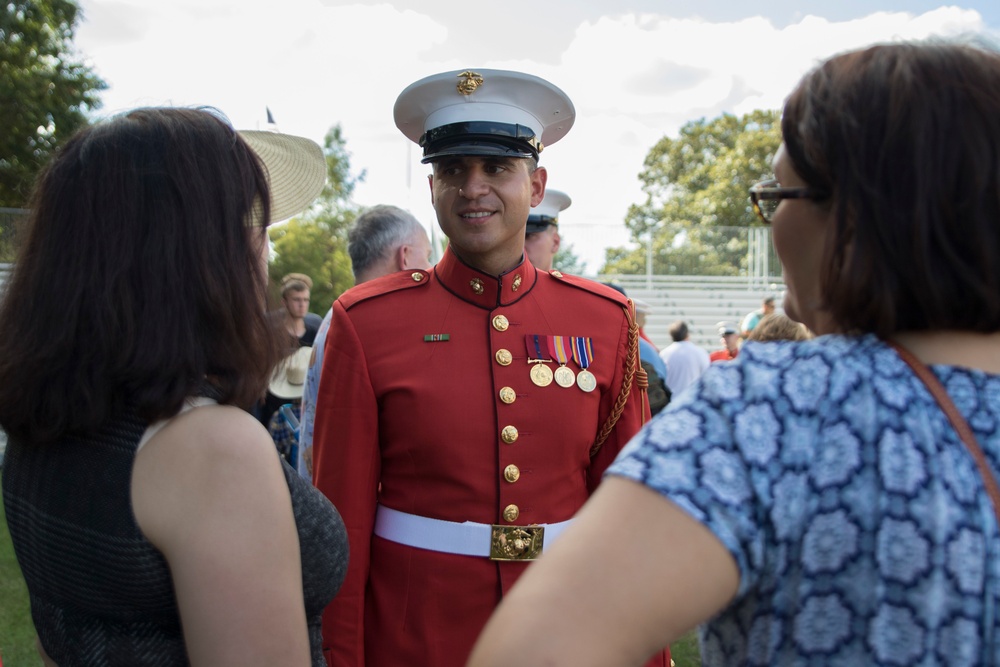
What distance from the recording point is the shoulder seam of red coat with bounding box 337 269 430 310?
2283mm

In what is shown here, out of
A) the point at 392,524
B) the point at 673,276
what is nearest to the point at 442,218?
the point at 392,524

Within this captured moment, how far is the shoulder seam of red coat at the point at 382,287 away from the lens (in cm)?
228

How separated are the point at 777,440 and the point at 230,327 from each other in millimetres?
828

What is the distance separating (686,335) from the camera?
8445mm

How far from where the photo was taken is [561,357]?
7.43 feet

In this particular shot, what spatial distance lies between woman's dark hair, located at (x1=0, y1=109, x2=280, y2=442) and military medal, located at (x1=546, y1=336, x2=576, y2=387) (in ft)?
3.31

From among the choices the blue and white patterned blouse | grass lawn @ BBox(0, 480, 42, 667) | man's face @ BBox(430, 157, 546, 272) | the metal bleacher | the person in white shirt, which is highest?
man's face @ BBox(430, 157, 546, 272)

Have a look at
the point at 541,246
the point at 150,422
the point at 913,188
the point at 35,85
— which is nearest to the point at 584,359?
the point at 150,422

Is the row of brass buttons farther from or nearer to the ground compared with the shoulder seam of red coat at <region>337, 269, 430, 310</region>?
nearer to the ground

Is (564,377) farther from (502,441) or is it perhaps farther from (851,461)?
(851,461)

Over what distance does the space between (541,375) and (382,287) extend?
50 centimetres

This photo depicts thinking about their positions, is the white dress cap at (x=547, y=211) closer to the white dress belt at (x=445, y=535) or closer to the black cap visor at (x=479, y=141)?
the black cap visor at (x=479, y=141)

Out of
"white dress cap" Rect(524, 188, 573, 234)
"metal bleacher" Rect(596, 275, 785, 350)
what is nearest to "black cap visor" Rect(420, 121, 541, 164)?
"white dress cap" Rect(524, 188, 573, 234)

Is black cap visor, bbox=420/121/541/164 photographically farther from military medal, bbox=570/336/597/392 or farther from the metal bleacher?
the metal bleacher
